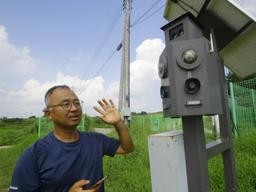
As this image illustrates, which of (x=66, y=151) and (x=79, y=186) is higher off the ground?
(x=66, y=151)

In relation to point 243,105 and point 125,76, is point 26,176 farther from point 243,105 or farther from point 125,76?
point 125,76

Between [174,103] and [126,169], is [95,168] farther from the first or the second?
[126,169]

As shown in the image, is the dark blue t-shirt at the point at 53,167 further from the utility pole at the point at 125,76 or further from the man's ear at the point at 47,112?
the utility pole at the point at 125,76

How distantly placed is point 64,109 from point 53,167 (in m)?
0.35

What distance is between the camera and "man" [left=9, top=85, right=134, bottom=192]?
1437 mm

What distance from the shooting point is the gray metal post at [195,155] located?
1.31 meters

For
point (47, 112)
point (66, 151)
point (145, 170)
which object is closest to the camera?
point (66, 151)

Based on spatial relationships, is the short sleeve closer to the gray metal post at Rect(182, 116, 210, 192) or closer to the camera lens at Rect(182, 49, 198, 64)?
the gray metal post at Rect(182, 116, 210, 192)

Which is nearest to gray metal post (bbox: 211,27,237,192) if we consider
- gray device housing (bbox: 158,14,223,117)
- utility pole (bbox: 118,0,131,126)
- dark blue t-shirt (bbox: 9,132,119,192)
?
gray device housing (bbox: 158,14,223,117)

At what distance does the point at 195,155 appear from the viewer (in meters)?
1.32

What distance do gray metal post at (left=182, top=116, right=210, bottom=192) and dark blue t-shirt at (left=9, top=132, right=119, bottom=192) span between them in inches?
23.3

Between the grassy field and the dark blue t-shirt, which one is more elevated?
the dark blue t-shirt


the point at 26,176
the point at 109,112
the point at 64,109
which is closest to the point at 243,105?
the point at 109,112

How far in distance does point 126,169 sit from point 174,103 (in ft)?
12.8
